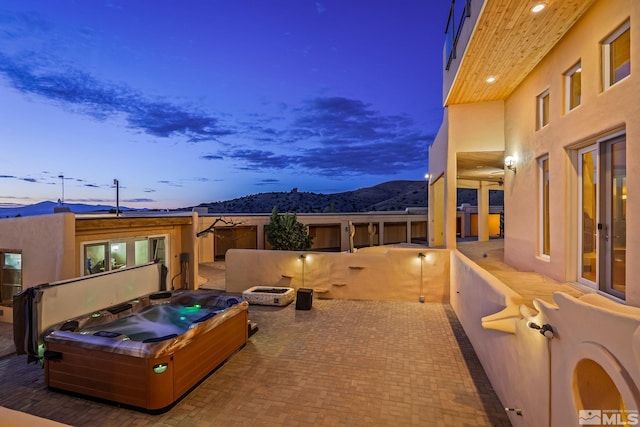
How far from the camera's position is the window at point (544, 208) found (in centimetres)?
670

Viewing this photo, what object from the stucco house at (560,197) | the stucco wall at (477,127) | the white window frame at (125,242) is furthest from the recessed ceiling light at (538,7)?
the white window frame at (125,242)

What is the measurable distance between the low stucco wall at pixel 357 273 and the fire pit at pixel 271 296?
0.82 metres

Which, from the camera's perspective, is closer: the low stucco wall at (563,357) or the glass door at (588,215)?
the low stucco wall at (563,357)

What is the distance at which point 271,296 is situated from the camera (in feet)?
32.1

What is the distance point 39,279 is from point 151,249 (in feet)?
10.8

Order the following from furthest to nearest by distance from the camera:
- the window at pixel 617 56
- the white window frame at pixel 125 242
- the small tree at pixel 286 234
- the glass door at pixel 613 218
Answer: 1. the small tree at pixel 286 234
2. the white window frame at pixel 125 242
3. the glass door at pixel 613 218
4. the window at pixel 617 56

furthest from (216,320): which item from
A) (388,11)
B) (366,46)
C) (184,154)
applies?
(184,154)

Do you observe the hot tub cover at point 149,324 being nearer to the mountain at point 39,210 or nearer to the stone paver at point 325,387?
the stone paver at point 325,387

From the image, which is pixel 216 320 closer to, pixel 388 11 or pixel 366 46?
pixel 388 11

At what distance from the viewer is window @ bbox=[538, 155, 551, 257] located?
22.0 feet

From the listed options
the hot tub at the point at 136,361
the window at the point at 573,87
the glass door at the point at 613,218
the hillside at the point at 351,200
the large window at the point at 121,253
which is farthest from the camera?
the hillside at the point at 351,200

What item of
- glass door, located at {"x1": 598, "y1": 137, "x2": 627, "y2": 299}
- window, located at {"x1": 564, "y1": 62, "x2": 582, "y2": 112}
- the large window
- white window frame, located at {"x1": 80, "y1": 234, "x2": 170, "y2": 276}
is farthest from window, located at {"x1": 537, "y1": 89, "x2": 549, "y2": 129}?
the large window

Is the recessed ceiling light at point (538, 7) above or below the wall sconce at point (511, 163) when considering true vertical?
above

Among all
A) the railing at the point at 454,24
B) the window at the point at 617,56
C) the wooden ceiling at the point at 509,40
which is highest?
the railing at the point at 454,24
